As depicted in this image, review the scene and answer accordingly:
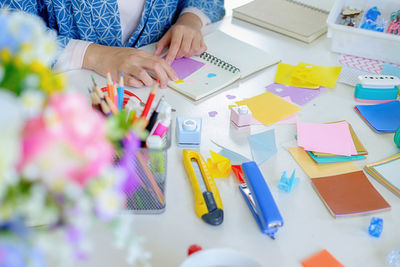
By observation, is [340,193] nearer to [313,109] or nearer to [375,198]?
[375,198]

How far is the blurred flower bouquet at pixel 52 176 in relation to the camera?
0.27m

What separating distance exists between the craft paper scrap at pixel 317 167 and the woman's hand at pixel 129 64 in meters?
0.32

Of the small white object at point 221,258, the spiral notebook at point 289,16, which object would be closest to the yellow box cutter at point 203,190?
the small white object at point 221,258

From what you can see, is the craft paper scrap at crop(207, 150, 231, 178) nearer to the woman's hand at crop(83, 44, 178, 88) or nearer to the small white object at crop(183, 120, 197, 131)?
the small white object at crop(183, 120, 197, 131)

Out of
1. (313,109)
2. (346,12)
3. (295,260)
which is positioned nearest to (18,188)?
(295,260)

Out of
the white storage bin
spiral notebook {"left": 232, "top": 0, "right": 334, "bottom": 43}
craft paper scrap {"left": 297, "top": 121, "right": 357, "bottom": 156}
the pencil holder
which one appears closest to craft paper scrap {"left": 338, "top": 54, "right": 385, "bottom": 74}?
the white storage bin

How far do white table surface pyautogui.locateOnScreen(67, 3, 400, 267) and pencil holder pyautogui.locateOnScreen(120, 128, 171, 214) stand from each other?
0.05ft

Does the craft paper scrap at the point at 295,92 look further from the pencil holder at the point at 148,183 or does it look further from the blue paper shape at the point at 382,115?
the pencil holder at the point at 148,183

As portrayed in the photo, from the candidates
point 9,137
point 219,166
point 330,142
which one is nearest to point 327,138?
point 330,142

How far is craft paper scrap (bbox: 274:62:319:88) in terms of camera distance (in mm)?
943

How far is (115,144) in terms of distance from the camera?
33 centimetres

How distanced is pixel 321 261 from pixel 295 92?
43cm

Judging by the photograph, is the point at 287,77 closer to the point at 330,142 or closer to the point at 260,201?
the point at 330,142

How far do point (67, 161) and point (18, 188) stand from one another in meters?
0.04
